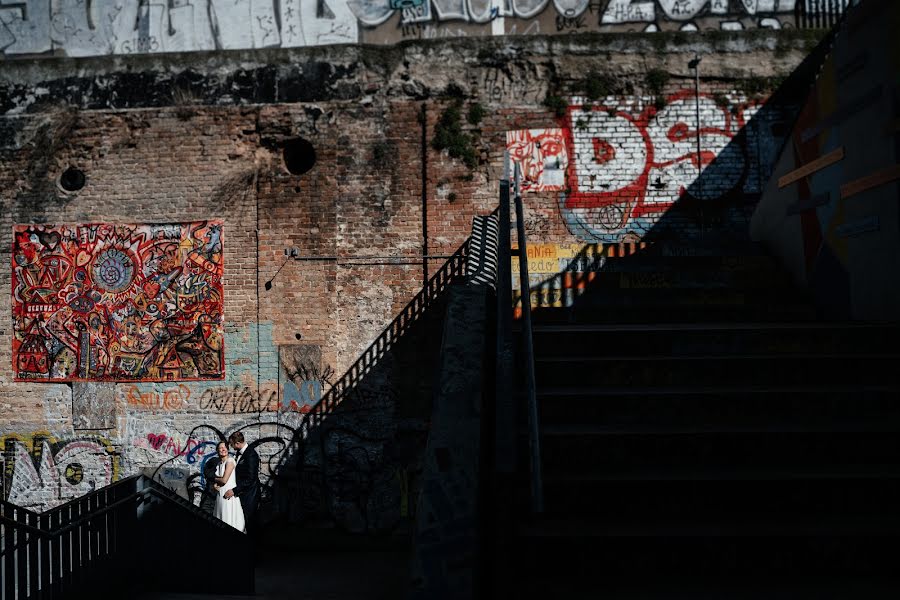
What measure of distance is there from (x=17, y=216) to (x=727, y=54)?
1002 centimetres

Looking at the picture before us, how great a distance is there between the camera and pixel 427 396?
388 inches

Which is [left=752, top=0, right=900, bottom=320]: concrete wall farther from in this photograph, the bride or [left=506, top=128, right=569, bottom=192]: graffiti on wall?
the bride

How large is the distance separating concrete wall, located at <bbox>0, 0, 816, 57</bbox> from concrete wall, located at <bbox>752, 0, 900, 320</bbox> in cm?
595

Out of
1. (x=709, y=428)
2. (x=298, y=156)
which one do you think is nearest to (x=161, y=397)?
(x=298, y=156)

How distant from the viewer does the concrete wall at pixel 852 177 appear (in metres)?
5.19

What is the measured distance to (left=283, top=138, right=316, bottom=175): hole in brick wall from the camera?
→ 10297mm

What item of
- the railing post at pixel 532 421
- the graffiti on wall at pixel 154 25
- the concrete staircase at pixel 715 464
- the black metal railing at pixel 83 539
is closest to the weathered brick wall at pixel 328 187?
the graffiti on wall at pixel 154 25

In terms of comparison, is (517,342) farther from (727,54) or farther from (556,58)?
(727,54)

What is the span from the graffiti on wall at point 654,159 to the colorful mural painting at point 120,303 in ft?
16.4

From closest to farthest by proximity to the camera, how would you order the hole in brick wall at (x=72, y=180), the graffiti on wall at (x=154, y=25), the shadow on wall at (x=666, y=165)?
the shadow on wall at (x=666, y=165), the hole in brick wall at (x=72, y=180), the graffiti on wall at (x=154, y=25)

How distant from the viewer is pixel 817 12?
1141 cm

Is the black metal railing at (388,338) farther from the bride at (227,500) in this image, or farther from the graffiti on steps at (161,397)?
the bride at (227,500)

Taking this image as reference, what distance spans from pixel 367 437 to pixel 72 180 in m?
5.53

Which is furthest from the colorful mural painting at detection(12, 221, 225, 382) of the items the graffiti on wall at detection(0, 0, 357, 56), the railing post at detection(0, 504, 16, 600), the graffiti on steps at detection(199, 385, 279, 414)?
the railing post at detection(0, 504, 16, 600)
